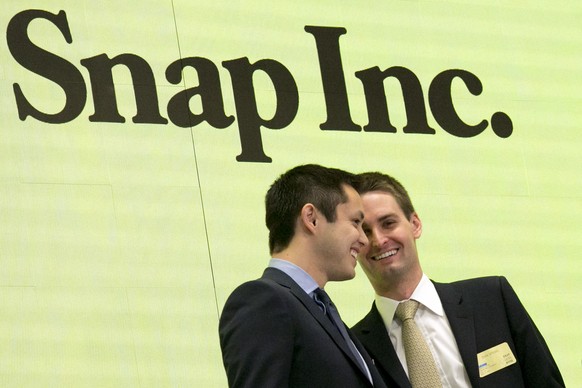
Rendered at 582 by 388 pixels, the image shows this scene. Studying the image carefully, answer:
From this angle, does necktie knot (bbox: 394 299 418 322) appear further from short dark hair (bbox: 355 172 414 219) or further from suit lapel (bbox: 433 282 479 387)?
short dark hair (bbox: 355 172 414 219)

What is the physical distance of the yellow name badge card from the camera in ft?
10.6

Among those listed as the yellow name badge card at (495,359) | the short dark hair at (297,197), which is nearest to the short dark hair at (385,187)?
the short dark hair at (297,197)

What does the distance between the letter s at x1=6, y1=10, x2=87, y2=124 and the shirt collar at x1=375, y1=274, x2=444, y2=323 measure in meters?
1.55

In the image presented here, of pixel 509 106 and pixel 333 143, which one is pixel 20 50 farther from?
pixel 509 106

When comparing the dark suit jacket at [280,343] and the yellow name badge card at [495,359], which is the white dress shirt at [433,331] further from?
the dark suit jacket at [280,343]

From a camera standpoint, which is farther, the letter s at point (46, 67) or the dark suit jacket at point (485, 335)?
the letter s at point (46, 67)

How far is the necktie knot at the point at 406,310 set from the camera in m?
3.39

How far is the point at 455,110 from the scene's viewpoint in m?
5.11

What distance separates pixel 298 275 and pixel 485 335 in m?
0.66

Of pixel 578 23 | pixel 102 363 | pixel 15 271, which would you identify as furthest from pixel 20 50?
pixel 578 23

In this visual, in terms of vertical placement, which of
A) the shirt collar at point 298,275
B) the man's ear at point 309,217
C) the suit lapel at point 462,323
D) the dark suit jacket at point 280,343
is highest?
Answer: the man's ear at point 309,217

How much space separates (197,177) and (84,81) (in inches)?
21.7

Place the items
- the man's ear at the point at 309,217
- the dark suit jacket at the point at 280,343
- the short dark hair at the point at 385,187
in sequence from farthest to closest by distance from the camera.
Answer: the short dark hair at the point at 385,187
the man's ear at the point at 309,217
the dark suit jacket at the point at 280,343

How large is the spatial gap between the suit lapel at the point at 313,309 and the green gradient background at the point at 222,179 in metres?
1.38
